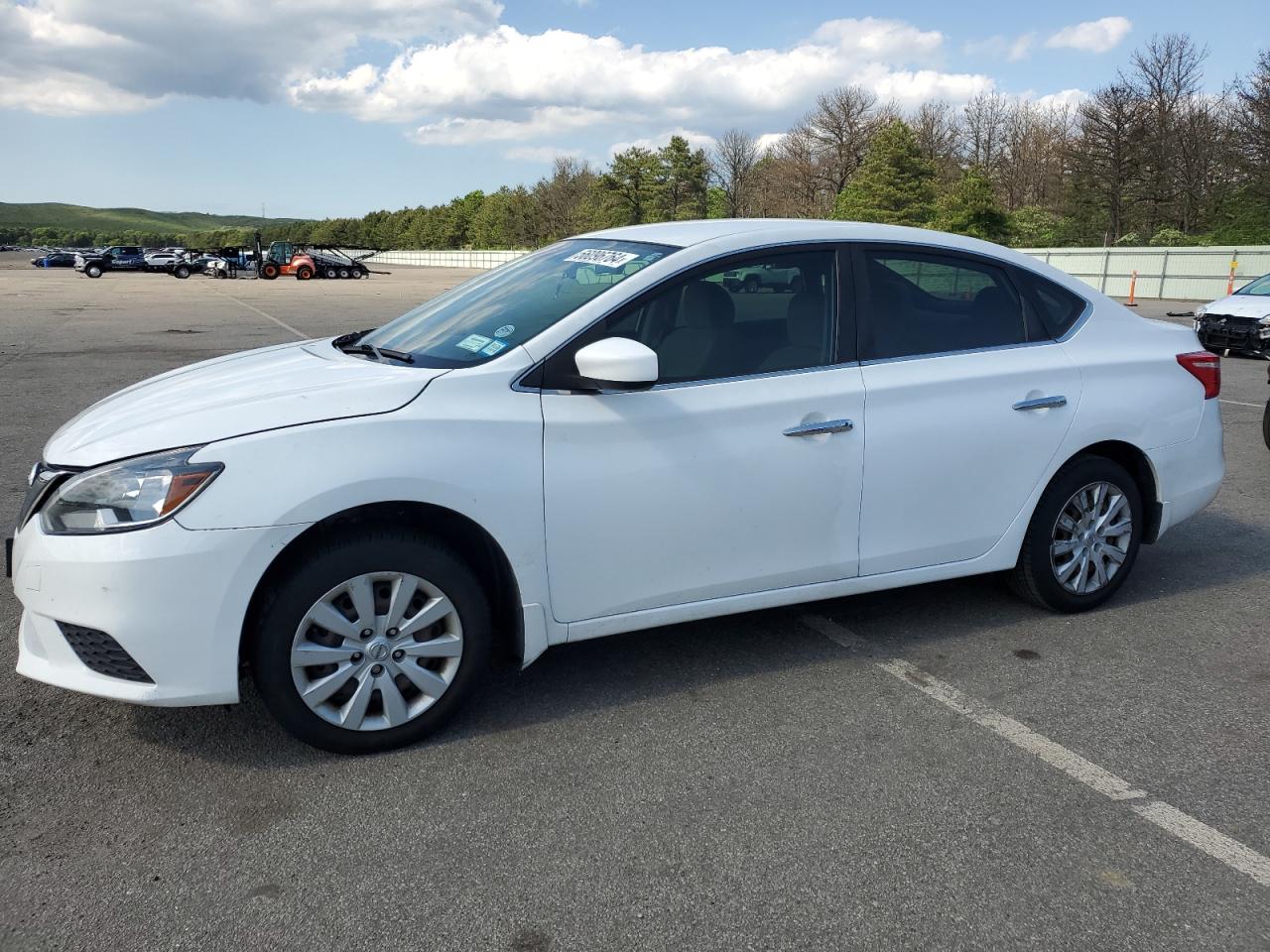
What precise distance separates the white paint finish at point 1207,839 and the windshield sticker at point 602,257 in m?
2.46

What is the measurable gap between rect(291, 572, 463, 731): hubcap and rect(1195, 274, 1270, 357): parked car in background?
14669 millimetres

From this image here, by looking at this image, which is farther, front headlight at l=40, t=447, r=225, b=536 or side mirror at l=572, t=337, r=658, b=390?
side mirror at l=572, t=337, r=658, b=390

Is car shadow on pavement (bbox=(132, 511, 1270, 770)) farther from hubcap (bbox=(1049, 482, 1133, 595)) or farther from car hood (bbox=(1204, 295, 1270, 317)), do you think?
car hood (bbox=(1204, 295, 1270, 317))

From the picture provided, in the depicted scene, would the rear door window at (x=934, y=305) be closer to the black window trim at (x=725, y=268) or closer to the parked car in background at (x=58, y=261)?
the black window trim at (x=725, y=268)

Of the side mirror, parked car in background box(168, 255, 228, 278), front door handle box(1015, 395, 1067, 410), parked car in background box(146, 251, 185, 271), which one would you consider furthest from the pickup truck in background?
front door handle box(1015, 395, 1067, 410)

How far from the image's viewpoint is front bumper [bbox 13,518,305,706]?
2887 mm

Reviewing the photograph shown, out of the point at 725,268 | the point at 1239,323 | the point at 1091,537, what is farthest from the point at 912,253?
the point at 1239,323

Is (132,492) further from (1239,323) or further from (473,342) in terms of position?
(1239,323)

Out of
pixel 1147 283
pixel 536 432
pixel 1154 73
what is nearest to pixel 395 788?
pixel 536 432

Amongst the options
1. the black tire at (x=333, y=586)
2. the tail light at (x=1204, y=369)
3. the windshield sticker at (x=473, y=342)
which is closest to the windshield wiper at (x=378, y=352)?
the windshield sticker at (x=473, y=342)

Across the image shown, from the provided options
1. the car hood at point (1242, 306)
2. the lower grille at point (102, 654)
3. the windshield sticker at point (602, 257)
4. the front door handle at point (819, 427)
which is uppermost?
the windshield sticker at point (602, 257)

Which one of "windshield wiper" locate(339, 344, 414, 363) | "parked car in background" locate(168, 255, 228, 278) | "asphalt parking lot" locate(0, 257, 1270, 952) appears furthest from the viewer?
"parked car in background" locate(168, 255, 228, 278)

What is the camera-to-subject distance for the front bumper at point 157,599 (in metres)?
2.89

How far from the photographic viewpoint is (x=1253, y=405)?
10.5 meters
